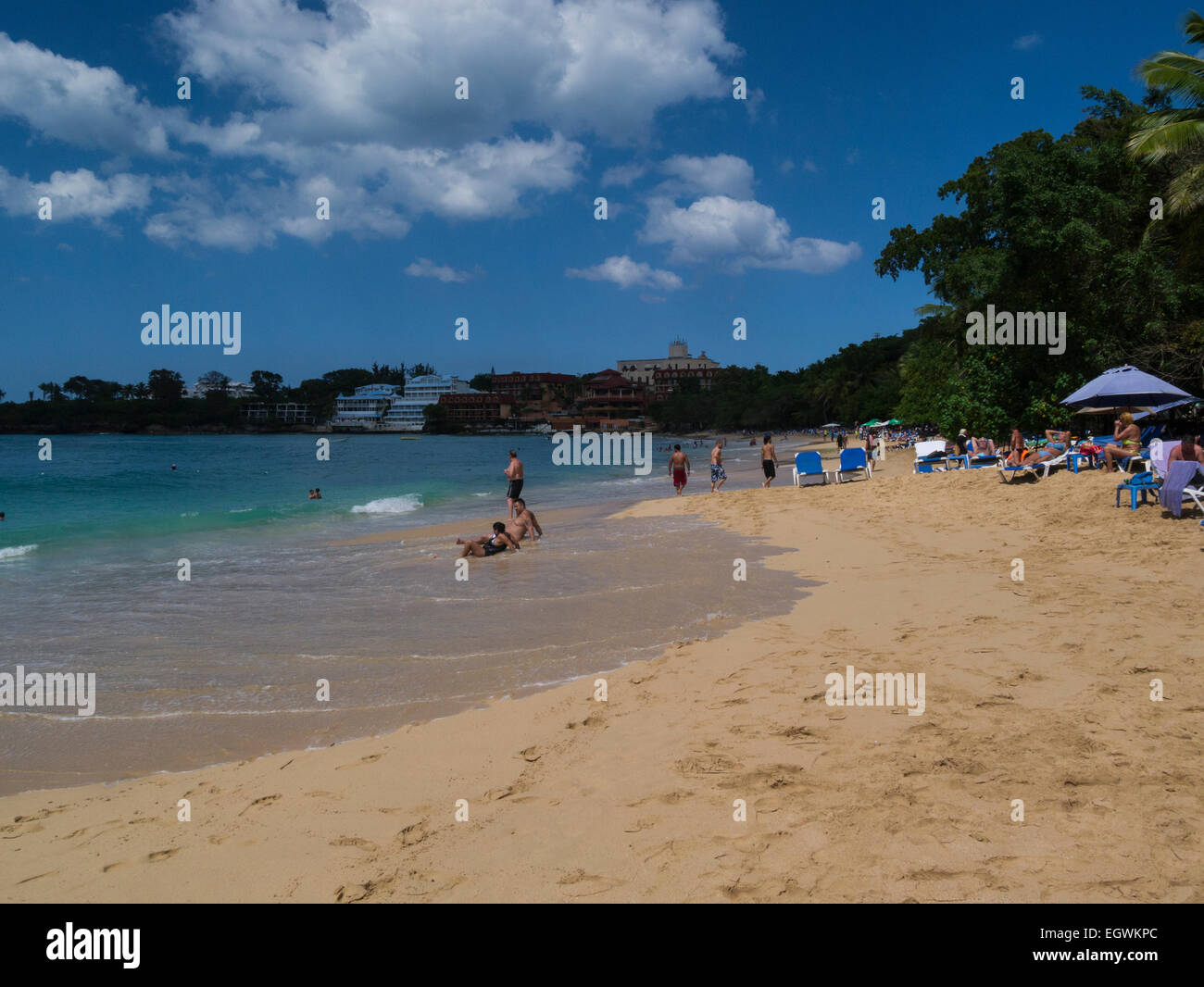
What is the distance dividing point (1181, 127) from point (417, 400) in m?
166

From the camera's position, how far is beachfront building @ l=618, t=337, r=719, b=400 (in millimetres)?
163375

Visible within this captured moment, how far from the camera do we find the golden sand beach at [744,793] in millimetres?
2662

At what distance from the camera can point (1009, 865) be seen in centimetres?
257

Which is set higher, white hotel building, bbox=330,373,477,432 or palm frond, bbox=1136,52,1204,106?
white hotel building, bbox=330,373,477,432

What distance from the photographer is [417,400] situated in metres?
170

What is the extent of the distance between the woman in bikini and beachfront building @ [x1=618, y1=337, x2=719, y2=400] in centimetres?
14390

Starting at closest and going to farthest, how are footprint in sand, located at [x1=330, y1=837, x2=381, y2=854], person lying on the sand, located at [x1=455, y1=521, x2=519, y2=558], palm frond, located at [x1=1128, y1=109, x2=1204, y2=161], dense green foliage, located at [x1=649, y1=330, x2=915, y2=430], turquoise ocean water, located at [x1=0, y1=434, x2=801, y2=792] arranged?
footprint in sand, located at [x1=330, y1=837, x2=381, y2=854]
turquoise ocean water, located at [x1=0, y1=434, x2=801, y2=792]
person lying on the sand, located at [x1=455, y1=521, x2=519, y2=558]
palm frond, located at [x1=1128, y1=109, x2=1204, y2=161]
dense green foliage, located at [x1=649, y1=330, x2=915, y2=430]

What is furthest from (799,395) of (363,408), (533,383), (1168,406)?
(363,408)

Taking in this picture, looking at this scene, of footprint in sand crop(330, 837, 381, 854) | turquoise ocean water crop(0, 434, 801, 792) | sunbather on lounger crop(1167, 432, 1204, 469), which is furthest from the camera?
sunbather on lounger crop(1167, 432, 1204, 469)

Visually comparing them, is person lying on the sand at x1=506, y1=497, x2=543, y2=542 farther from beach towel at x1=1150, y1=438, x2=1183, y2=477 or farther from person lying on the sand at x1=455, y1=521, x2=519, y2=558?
beach towel at x1=1150, y1=438, x2=1183, y2=477

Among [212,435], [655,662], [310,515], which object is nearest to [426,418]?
[212,435]

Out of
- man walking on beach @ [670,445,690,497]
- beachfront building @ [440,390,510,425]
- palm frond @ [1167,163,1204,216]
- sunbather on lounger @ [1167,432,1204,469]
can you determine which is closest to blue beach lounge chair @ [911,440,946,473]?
man walking on beach @ [670,445,690,497]

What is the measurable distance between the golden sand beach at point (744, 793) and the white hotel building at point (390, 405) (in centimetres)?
15656
